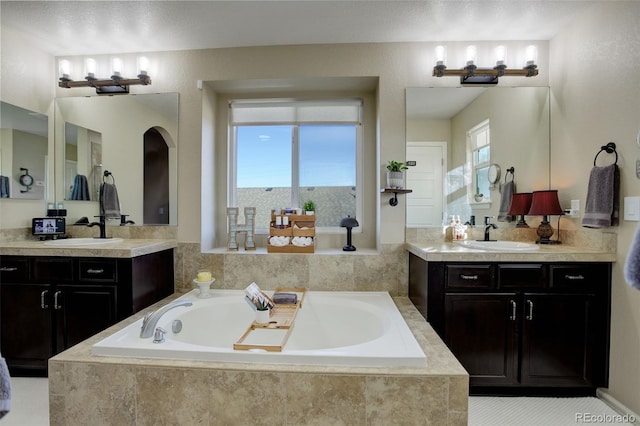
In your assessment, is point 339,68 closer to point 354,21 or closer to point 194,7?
point 354,21

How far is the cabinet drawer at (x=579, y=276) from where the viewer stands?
1988 mm

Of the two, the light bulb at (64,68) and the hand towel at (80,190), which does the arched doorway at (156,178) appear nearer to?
the hand towel at (80,190)

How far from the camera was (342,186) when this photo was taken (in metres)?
2.92

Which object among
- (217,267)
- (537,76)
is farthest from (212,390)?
(537,76)

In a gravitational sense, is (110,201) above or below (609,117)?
below

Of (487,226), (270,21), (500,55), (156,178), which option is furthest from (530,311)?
(156,178)

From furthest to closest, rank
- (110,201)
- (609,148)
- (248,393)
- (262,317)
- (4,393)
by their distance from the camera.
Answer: (110,201) < (609,148) < (262,317) < (248,393) < (4,393)

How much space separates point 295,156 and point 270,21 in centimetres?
110

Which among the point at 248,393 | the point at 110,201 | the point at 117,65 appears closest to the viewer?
the point at 248,393

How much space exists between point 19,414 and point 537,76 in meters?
4.31

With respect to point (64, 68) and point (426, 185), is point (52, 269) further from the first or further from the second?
point (426, 185)

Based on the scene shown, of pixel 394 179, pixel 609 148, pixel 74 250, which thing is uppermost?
pixel 609 148

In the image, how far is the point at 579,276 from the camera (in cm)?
199

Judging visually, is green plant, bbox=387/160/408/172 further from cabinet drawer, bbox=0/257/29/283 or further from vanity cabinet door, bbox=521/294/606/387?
cabinet drawer, bbox=0/257/29/283
